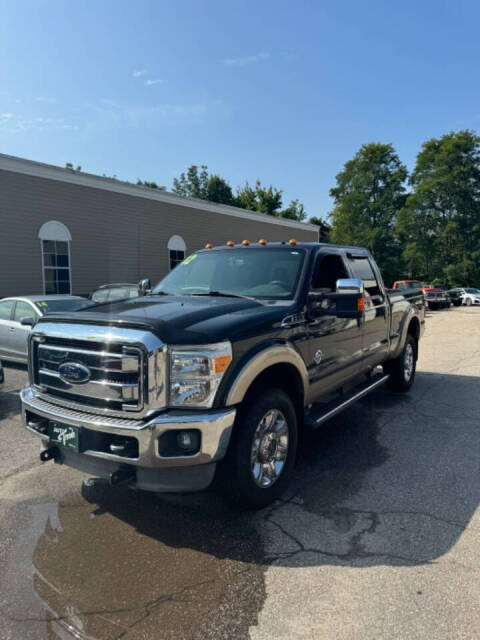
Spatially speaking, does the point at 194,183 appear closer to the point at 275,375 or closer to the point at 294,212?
the point at 294,212

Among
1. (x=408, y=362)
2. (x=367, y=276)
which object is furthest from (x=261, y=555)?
(x=408, y=362)

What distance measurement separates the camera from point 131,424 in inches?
111

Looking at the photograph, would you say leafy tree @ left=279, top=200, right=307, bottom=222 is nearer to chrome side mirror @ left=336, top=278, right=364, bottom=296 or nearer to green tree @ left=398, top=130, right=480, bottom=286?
green tree @ left=398, top=130, right=480, bottom=286

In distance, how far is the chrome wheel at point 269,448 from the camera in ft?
10.6

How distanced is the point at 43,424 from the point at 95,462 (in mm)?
614

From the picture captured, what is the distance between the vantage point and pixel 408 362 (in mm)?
6793

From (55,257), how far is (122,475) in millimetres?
13562

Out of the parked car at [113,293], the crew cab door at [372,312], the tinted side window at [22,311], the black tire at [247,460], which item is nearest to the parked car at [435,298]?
the parked car at [113,293]

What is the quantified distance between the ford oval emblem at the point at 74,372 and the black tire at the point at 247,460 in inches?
41.3

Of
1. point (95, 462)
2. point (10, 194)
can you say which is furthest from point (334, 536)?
point (10, 194)

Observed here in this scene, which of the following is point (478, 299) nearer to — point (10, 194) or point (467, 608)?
point (10, 194)

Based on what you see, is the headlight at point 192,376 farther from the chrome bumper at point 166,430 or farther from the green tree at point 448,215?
the green tree at point 448,215

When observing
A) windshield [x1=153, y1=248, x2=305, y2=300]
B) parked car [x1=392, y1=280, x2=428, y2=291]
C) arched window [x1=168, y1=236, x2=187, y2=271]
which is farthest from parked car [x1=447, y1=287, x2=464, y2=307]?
windshield [x1=153, y1=248, x2=305, y2=300]

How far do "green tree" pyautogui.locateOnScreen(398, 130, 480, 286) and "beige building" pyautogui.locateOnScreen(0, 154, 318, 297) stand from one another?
28.8 meters
